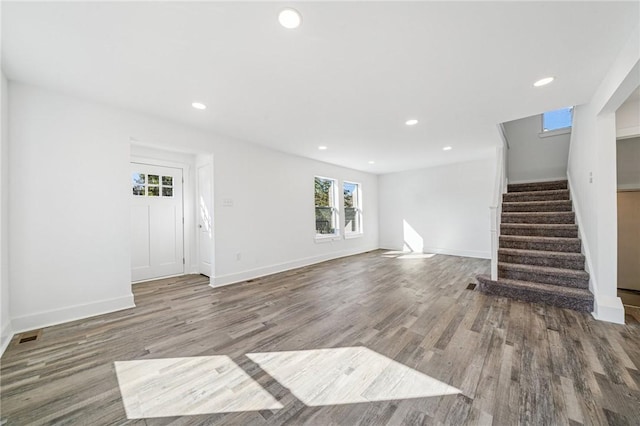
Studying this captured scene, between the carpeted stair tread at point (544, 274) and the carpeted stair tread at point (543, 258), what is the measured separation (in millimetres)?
→ 99

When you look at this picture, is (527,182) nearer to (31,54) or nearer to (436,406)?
(436,406)

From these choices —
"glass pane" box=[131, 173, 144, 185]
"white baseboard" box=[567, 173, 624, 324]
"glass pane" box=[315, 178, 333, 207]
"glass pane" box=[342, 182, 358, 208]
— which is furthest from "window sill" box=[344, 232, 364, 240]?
"glass pane" box=[131, 173, 144, 185]

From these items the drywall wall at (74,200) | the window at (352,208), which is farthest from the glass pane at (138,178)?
the window at (352,208)

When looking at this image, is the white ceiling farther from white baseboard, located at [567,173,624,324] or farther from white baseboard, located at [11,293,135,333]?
white baseboard, located at [11,293,135,333]

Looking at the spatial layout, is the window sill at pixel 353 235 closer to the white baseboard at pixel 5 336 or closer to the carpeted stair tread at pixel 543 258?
the carpeted stair tread at pixel 543 258

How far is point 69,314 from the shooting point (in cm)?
249

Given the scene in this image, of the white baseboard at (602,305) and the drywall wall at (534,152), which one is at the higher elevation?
the drywall wall at (534,152)

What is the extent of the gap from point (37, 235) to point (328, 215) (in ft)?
16.2

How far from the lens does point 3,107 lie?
2.12 m

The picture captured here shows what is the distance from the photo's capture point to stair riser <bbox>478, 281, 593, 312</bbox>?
263cm

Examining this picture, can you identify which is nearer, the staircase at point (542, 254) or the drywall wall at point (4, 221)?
the drywall wall at point (4, 221)

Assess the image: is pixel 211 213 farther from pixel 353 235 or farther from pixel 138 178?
pixel 353 235

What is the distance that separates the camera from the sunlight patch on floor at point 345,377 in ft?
4.77

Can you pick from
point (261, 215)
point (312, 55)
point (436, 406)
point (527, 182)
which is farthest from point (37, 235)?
point (527, 182)
